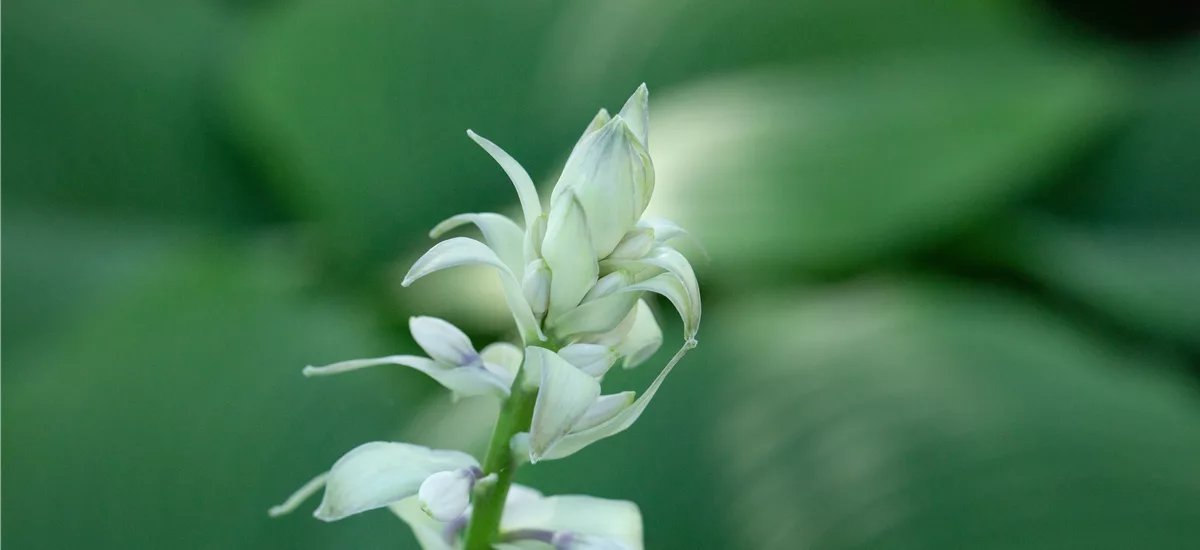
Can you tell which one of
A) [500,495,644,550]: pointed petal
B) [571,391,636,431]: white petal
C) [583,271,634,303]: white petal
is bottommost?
[500,495,644,550]: pointed petal

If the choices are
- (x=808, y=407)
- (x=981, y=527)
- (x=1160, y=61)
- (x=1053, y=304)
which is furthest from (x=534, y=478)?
(x=1160, y=61)

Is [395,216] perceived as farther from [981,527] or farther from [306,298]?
[981,527]

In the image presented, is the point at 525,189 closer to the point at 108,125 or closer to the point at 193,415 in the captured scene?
the point at 193,415

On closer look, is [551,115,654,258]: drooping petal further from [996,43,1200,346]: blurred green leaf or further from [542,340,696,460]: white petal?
[996,43,1200,346]: blurred green leaf

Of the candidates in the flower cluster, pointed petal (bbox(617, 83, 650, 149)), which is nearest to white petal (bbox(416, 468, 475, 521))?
the flower cluster

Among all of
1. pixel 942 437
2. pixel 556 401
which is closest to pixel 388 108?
pixel 942 437

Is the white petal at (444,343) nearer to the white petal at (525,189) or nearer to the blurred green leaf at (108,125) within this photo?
the white petal at (525,189)
